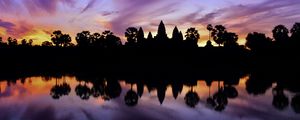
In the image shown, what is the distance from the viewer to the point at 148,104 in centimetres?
3053

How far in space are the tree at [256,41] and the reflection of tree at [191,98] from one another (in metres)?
73.8

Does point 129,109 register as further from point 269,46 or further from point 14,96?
point 269,46

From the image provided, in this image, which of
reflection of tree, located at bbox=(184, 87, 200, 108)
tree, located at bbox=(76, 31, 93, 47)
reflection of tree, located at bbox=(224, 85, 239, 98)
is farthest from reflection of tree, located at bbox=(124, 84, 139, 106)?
tree, located at bbox=(76, 31, 93, 47)

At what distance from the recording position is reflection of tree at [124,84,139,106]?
30900 mm

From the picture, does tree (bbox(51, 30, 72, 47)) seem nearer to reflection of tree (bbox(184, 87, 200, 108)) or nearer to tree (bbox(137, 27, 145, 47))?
tree (bbox(137, 27, 145, 47))

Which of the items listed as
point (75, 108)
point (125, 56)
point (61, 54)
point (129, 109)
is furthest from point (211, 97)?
point (61, 54)

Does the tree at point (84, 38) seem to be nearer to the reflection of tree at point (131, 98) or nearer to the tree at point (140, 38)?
the tree at point (140, 38)

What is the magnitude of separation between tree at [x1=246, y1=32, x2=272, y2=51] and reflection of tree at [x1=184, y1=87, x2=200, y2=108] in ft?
242

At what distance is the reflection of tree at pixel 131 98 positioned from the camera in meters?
30.9

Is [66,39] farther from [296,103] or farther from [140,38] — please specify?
[296,103]

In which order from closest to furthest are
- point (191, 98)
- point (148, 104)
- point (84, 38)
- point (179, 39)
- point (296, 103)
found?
point (296, 103)
point (148, 104)
point (191, 98)
point (179, 39)
point (84, 38)

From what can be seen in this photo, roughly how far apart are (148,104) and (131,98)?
4068 millimetres

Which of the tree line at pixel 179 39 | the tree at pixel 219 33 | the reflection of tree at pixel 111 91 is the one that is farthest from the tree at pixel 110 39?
the reflection of tree at pixel 111 91

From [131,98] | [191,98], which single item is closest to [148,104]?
[131,98]
